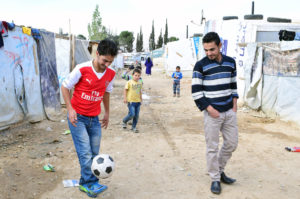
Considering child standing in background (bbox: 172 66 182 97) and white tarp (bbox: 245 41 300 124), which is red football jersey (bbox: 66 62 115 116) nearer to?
white tarp (bbox: 245 41 300 124)

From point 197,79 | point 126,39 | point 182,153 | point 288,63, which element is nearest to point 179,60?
point 288,63

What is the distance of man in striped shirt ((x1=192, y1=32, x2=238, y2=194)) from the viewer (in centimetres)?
336

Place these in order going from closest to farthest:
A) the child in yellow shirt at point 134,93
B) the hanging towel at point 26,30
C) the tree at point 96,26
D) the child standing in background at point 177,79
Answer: the hanging towel at point 26,30
the child in yellow shirt at point 134,93
the child standing in background at point 177,79
the tree at point 96,26

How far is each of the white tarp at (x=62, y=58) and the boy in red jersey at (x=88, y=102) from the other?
5.44 metres

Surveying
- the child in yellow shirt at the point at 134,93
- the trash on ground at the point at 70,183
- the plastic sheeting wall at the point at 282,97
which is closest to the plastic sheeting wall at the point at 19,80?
the child in yellow shirt at the point at 134,93

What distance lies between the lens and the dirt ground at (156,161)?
3.59 meters

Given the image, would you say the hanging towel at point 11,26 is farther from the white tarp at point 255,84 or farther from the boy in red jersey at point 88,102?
the white tarp at point 255,84

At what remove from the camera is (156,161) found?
4.70 metres

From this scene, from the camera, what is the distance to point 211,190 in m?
3.53

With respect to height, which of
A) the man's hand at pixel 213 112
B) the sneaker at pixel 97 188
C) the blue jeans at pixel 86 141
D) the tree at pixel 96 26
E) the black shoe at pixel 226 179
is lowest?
the black shoe at pixel 226 179

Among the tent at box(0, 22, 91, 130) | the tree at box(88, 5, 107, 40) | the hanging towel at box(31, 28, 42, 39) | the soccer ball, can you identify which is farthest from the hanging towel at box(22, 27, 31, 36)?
the tree at box(88, 5, 107, 40)

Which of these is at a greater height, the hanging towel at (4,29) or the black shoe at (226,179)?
the hanging towel at (4,29)

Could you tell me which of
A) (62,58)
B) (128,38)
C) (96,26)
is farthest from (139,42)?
(62,58)

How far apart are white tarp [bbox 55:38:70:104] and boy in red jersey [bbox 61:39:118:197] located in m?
5.44
